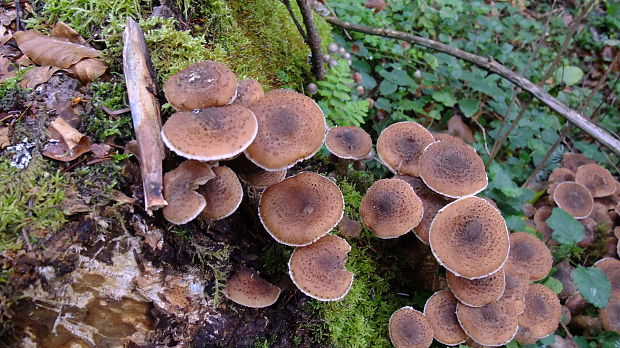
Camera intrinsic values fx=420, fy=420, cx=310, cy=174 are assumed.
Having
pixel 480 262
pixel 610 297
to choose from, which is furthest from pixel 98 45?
pixel 610 297

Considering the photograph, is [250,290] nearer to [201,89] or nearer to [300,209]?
[300,209]

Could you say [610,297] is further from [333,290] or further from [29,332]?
[29,332]

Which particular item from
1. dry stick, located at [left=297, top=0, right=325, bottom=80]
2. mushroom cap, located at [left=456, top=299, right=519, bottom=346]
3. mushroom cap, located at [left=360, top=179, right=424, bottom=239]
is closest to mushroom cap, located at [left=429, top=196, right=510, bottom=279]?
mushroom cap, located at [left=360, top=179, right=424, bottom=239]

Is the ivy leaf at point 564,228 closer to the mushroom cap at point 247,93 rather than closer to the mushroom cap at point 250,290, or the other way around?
the mushroom cap at point 250,290

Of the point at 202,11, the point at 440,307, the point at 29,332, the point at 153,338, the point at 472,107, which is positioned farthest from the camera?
the point at 472,107

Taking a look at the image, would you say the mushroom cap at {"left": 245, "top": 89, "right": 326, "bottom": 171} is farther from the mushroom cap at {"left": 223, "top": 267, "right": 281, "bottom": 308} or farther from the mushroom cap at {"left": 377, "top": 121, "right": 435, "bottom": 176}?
the mushroom cap at {"left": 377, "top": 121, "right": 435, "bottom": 176}

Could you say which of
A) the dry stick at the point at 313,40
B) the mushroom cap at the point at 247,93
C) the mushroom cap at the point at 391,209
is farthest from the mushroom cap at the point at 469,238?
the dry stick at the point at 313,40

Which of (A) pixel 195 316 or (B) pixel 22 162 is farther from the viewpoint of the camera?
(A) pixel 195 316
